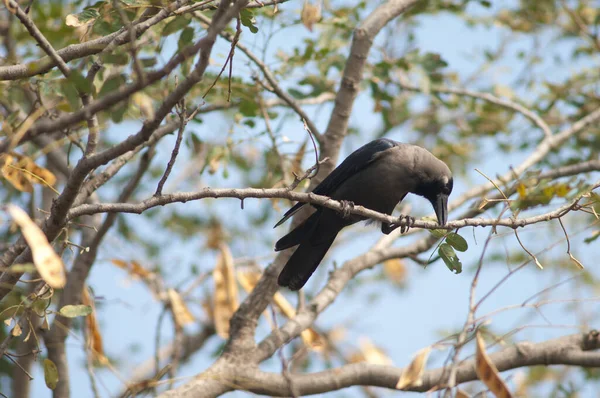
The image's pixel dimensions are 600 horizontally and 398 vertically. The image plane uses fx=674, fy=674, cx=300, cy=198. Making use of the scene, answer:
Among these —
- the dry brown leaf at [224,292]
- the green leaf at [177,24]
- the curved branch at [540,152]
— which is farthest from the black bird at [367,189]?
the green leaf at [177,24]

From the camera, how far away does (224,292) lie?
5.96m

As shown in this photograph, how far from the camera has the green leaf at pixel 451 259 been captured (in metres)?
3.53

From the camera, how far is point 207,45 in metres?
2.27

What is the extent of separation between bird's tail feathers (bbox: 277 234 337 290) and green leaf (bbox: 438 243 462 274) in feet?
5.58

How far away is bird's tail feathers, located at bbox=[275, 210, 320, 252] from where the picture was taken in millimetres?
5004

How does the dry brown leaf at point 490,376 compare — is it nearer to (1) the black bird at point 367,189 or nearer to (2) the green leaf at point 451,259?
(2) the green leaf at point 451,259

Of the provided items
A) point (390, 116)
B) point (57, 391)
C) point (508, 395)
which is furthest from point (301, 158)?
point (508, 395)

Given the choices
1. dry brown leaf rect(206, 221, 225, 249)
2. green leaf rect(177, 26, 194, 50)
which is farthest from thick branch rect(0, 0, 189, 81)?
dry brown leaf rect(206, 221, 225, 249)

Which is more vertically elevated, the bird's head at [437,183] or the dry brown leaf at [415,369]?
the bird's head at [437,183]

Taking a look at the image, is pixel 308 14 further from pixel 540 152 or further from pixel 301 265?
pixel 540 152

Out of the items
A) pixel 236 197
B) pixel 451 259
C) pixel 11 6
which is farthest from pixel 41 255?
pixel 451 259

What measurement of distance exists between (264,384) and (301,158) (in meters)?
1.94

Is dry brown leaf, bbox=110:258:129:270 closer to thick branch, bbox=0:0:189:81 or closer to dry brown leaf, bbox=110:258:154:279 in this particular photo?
dry brown leaf, bbox=110:258:154:279

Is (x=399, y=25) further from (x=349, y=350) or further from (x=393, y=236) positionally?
(x=349, y=350)
